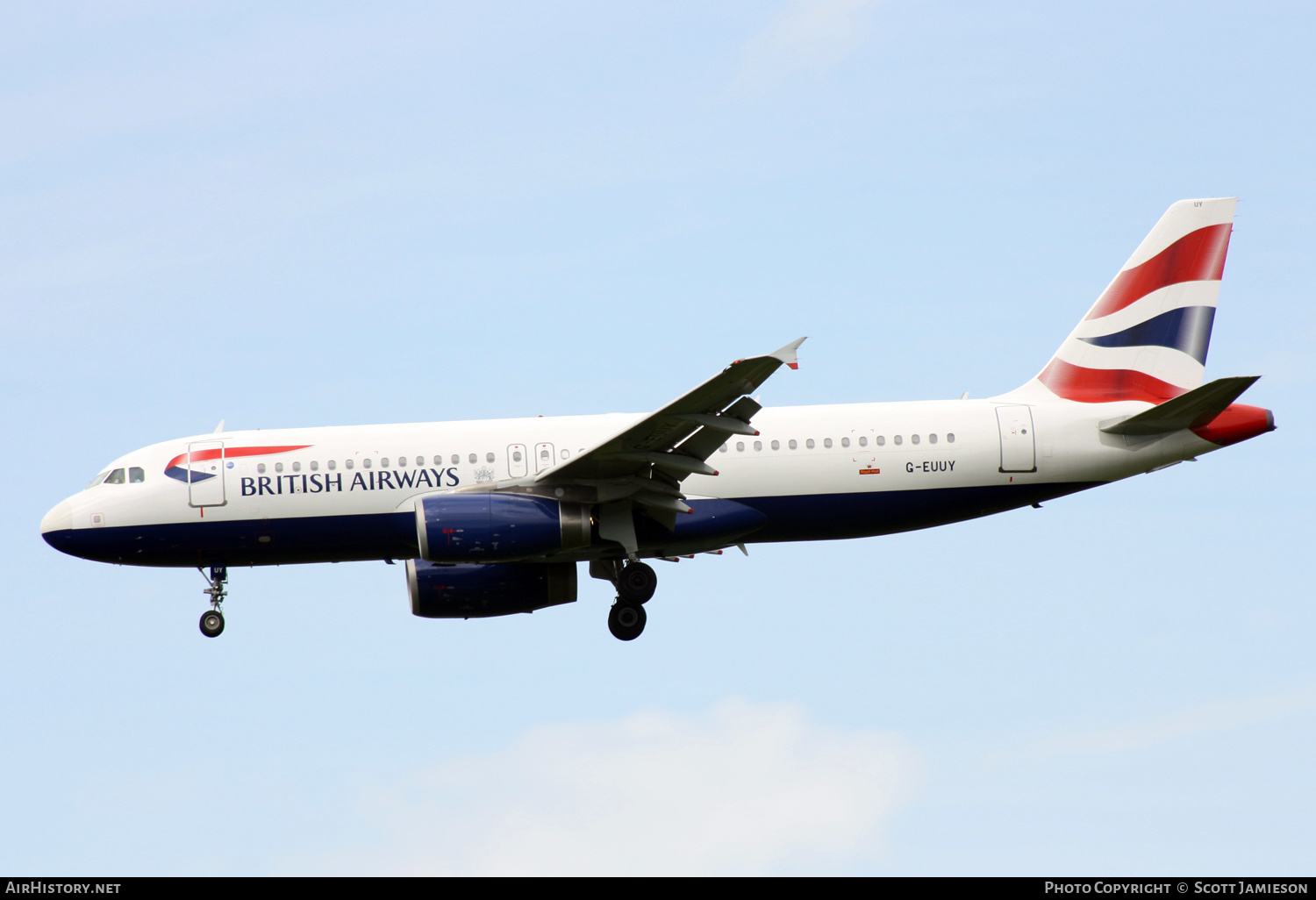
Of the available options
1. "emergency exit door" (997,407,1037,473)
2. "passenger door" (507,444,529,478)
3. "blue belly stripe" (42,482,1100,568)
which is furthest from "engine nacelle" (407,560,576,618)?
"emergency exit door" (997,407,1037,473)

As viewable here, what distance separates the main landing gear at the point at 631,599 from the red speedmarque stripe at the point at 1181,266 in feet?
31.2

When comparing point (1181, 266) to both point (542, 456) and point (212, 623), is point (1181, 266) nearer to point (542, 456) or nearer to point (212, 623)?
point (542, 456)

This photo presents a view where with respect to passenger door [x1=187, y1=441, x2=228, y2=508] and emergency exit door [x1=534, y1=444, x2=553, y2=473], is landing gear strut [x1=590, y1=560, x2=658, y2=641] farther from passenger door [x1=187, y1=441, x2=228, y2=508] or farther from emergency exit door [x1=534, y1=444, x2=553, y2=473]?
passenger door [x1=187, y1=441, x2=228, y2=508]

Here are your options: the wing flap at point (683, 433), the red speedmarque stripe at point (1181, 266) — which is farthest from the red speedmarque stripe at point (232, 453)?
the red speedmarque stripe at point (1181, 266)

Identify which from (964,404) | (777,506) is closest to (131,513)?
(777,506)

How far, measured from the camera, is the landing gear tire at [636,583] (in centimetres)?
2422

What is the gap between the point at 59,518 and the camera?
25.0m

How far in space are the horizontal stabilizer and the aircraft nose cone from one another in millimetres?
17614

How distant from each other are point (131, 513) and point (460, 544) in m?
6.35

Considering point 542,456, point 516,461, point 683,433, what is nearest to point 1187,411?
point 683,433

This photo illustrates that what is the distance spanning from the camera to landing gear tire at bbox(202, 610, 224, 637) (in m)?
25.1

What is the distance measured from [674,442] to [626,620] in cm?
370
